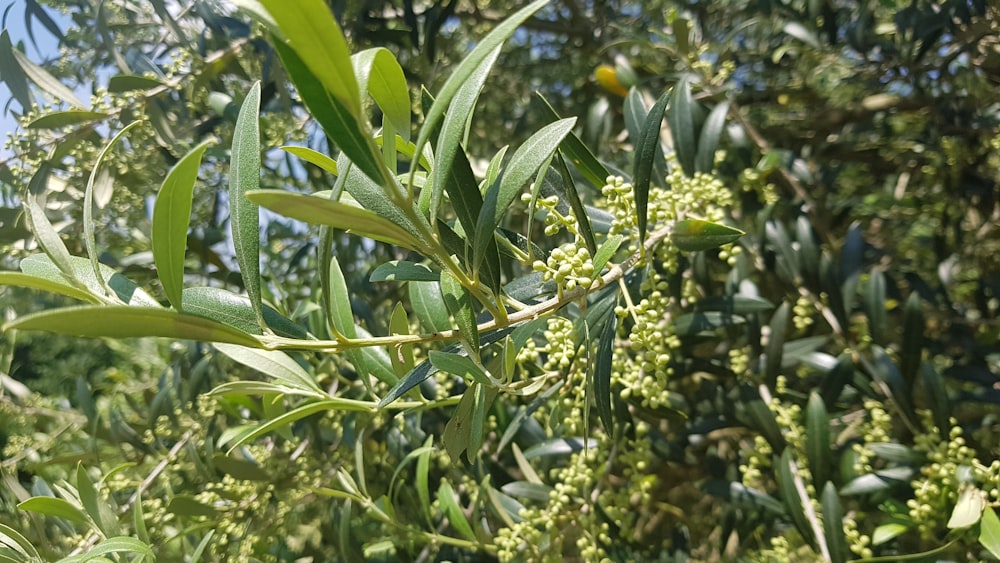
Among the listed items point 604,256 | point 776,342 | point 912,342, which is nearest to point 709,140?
point 776,342

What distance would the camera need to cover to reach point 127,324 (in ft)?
2.01

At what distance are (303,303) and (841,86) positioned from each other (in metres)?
2.45

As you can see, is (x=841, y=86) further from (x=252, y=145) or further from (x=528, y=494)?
(x=252, y=145)

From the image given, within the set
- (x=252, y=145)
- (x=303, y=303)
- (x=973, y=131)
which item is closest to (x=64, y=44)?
(x=303, y=303)

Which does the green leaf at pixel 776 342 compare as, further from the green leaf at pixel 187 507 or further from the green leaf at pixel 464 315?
the green leaf at pixel 187 507

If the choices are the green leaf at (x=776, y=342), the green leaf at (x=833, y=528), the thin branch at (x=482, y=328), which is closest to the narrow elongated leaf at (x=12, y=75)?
the thin branch at (x=482, y=328)

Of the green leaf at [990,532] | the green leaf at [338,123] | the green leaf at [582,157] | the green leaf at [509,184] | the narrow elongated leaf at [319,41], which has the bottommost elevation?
the green leaf at [990,532]

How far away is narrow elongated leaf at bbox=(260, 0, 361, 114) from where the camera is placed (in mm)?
503

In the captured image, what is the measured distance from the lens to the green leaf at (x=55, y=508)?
1.08m

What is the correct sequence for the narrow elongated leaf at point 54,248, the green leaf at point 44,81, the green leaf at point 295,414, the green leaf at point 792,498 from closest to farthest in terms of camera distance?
the narrow elongated leaf at point 54,248, the green leaf at point 295,414, the green leaf at point 792,498, the green leaf at point 44,81

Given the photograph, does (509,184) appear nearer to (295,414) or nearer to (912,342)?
(295,414)

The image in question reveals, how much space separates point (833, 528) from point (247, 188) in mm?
1332

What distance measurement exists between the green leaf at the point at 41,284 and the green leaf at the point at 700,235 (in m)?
0.84

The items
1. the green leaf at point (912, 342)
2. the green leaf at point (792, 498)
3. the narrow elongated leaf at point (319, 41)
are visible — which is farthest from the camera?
the green leaf at point (912, 342)
